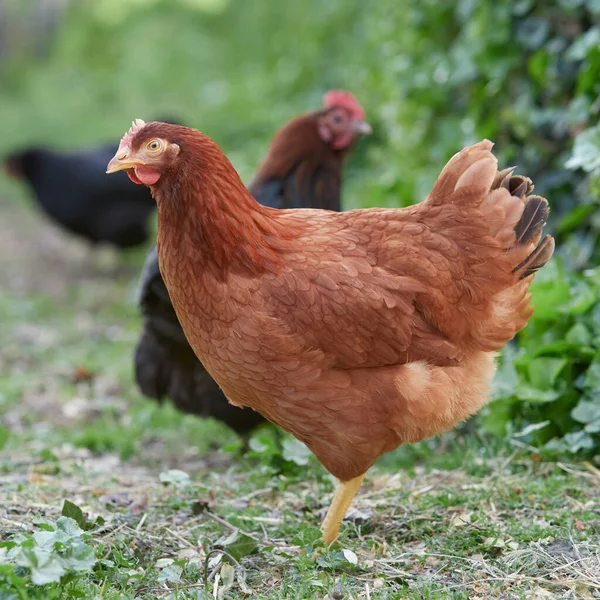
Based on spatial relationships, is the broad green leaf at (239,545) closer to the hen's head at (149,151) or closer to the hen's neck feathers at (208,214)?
the hen's neck feathers at (208,214)

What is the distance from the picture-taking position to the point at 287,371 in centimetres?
295

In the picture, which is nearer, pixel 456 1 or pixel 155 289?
pixel 155 289

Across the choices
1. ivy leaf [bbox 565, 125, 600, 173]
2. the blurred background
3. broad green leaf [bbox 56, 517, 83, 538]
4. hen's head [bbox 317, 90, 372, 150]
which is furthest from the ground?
hen's head [bbox 317, 90, 372, 150]

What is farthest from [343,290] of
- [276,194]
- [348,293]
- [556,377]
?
[276,194]

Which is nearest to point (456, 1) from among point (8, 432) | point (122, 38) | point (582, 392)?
point (582, 392)

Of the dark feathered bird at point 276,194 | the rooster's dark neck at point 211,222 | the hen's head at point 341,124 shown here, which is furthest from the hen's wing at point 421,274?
the hen's head at point 341,124

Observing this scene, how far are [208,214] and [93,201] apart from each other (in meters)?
5.77

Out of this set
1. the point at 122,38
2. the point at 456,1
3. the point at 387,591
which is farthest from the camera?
the point at 122,38

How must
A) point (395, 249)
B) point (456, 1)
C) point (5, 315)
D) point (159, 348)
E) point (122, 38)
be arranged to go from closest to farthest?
point (395, 249) → point (159, 348) → point (456, 1) → point (5, 315) → point (122, 38)

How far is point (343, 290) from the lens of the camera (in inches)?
119

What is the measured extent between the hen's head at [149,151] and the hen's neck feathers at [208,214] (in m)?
0.03

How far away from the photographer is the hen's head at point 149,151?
2879 mm

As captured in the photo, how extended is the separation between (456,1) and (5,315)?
4461 mm

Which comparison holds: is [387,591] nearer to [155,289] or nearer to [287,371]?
[287,371]
